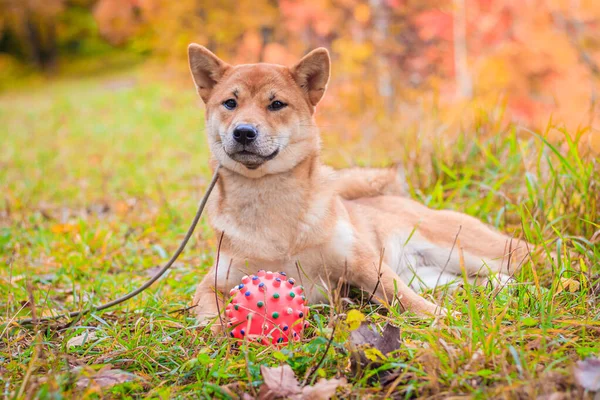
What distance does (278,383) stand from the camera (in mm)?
1884

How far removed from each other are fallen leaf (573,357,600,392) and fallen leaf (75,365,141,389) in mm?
1529

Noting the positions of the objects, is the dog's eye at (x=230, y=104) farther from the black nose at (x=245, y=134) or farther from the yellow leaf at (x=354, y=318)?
the yellow leaf at (x=354, y=318)

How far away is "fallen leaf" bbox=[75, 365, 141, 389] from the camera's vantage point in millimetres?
1937

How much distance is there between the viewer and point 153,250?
4.12 metres

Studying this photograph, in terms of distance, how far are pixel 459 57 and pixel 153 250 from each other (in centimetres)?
1255

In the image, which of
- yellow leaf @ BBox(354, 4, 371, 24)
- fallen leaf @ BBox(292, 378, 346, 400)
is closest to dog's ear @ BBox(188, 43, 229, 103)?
fallen leaf @ BBox(292, 378, 346, 400)

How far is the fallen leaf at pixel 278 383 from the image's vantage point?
6.06 ft

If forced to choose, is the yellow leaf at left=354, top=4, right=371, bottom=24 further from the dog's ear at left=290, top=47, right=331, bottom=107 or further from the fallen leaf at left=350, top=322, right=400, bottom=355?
the fallen leaf at left=350, top=322, right=400, bottom=355

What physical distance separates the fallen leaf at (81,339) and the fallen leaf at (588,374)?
77.0 inches


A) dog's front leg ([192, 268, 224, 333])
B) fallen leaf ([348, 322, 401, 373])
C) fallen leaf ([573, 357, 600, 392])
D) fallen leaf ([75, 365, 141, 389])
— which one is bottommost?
dog's front leg ([192, 268, 224, 333])

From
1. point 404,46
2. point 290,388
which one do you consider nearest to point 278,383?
point 290,388

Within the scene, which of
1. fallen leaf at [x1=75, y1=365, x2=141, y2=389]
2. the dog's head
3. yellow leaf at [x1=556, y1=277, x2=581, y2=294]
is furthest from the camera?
the dog's head

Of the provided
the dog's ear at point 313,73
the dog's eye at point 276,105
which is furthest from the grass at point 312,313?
the dog's ear at point 313,73

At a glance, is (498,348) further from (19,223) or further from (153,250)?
(19,223)
